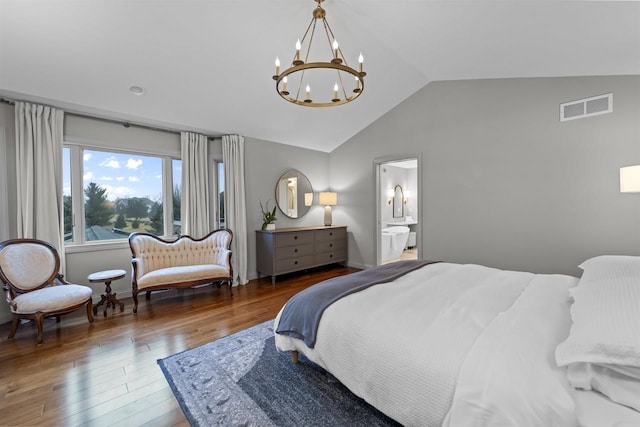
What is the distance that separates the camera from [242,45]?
286 cm

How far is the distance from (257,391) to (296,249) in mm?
2923

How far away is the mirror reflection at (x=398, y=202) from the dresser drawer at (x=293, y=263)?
141 inches

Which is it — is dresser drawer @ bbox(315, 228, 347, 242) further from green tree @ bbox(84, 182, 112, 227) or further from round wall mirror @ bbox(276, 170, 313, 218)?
green tree @ bbox(84, 182, 112, 227)

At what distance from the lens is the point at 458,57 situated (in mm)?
3168

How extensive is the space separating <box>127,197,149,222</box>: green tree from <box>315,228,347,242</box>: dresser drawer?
2690 millimetres

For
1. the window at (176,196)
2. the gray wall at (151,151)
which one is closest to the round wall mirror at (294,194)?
the gray wall at (151,151)

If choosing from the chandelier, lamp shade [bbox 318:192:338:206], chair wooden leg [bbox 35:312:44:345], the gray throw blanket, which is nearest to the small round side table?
chair wooden leg [bbox 35:312:44:345]

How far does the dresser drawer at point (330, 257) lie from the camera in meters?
5.02

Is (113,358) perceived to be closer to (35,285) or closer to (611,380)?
(35,285)

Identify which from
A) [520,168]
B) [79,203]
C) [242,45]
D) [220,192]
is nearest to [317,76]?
[242,45]

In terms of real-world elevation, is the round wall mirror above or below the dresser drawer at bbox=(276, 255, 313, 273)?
above

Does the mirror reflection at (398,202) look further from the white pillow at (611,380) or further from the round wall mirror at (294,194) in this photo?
the white pillow at (611,380)

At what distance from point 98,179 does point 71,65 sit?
1500mm

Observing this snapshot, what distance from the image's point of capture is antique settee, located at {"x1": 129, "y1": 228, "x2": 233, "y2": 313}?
3307 millimetres
